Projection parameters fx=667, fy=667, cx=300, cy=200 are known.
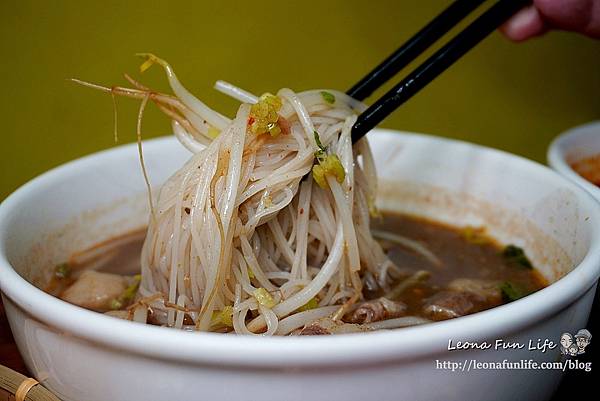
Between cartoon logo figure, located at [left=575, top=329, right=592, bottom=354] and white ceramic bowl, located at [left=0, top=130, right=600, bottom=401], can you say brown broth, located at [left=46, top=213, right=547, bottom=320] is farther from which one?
cartoon logo figure, located at [left=575, top=329, right=592, bottom=354]

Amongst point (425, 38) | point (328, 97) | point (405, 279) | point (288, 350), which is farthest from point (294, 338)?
point (425, 38)

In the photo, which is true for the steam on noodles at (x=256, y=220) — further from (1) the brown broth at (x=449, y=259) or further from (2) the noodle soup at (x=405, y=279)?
(1) the brown broth at (x=449, y=259)

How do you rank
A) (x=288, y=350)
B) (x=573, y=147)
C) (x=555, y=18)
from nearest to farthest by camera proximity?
(x=288, y=350) → (x=555, y=18) → (x=573, y=147)

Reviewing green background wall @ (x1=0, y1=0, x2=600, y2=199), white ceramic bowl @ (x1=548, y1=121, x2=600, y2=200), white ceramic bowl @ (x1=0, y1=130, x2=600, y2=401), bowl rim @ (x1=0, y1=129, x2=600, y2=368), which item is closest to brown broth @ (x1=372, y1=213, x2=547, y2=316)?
white ceramic bowl @ (x1=0, y1=130, x2=600, y2=401)

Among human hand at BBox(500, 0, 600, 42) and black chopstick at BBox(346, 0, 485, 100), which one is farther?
human hand at BBox(500, 0, 600, 42)

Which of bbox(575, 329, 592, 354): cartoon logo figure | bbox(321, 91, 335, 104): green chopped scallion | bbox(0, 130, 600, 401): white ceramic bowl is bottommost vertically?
bbox(0, 130, 600, 401): white ceramic bowl

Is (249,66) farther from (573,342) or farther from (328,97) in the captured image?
(573,342)

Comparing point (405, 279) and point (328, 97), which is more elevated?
point (328, 97)
